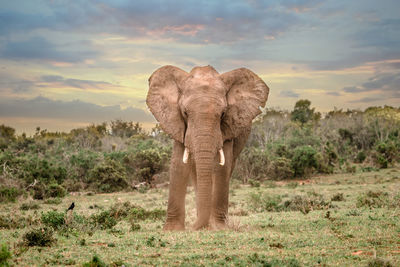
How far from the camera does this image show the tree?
71.2m

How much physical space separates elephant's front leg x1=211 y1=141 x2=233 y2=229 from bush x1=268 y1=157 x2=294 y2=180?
1868 cm

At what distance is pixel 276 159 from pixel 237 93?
19133mm

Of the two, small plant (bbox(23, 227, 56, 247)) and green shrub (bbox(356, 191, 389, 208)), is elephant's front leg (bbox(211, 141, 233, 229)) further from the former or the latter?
green shrub (bbox(356, 191, 389, 208))

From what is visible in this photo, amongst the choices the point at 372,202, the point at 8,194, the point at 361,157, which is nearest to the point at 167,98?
the point at 372,202

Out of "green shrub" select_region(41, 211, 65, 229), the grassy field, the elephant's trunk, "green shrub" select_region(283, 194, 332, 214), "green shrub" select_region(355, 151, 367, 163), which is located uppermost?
"green shrub" select_region(355, 151, 367, 163)

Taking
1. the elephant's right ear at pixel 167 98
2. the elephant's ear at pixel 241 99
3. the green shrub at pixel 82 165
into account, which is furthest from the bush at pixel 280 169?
the elephant's right ear at pixel 167 98

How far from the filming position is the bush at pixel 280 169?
29.0m

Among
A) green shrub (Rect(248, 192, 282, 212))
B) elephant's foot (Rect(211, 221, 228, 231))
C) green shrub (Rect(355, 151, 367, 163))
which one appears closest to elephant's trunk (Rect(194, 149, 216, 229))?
elephant's foot (Rect(211, 221, 228, 231))

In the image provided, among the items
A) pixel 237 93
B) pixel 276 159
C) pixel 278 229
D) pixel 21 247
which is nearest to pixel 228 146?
pixel 237 93

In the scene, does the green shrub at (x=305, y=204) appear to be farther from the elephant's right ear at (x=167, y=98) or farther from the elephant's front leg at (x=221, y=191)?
the elephant's right ear at (x=167, y=98)

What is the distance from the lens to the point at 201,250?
26.1 feet

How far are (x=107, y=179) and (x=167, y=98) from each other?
50.7 feet

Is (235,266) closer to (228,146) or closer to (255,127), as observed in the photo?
(228,146)

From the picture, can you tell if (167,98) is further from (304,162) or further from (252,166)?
(304,162)
